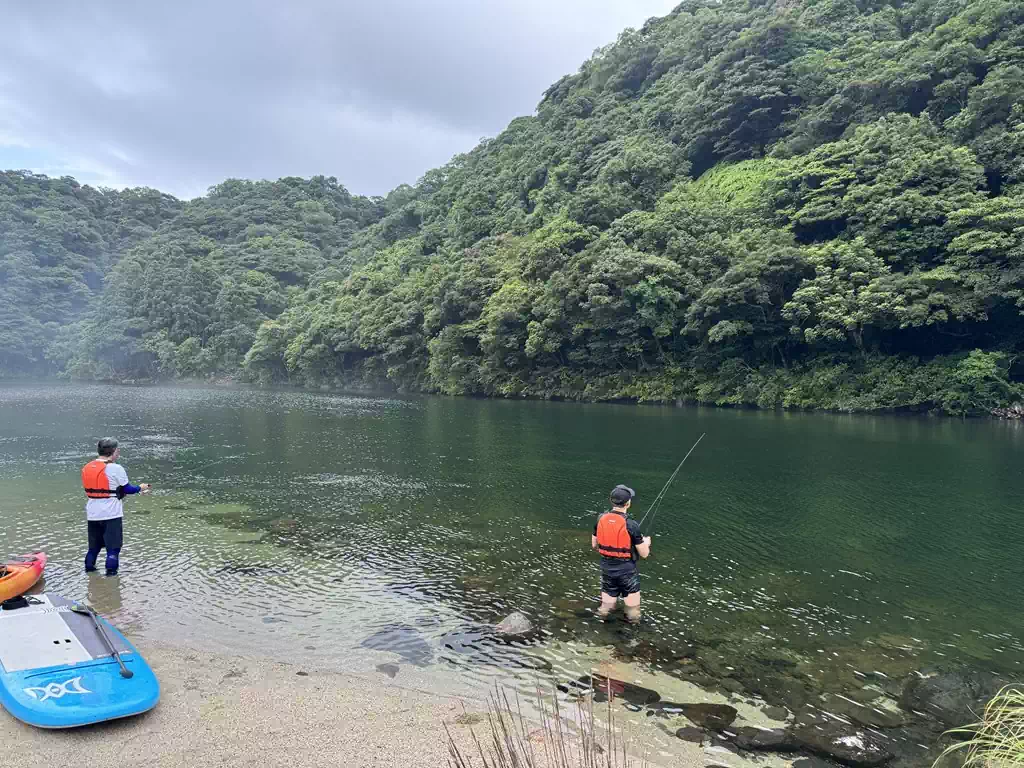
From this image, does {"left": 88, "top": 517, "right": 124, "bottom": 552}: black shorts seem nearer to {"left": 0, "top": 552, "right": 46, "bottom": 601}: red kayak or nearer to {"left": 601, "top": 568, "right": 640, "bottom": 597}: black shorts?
{"left": 0, "top": 552, "right": 46, "bottom": 601}: red kayak

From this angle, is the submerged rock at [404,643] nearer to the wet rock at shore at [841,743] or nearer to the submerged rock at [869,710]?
the wet rock at shore at [841,743]

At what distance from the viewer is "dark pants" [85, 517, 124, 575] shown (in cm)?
929

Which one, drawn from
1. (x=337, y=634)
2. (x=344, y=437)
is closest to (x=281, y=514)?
(x=337, y=634)

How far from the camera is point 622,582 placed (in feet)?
26.9

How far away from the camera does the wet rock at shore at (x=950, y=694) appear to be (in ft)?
20.4

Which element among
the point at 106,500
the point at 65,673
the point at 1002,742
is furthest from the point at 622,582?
the point at 106,500

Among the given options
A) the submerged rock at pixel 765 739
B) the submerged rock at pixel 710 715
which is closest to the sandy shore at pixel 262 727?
the submerged rock at pixel 710 715

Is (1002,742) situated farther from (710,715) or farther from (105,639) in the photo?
(105,639)

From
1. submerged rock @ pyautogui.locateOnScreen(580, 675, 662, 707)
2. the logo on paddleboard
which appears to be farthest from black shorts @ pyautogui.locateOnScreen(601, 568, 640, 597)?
the logo on paddleboard

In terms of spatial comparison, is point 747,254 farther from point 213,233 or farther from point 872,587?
point 213,233

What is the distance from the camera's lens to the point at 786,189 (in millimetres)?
44281

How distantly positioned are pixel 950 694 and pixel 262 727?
6.85m

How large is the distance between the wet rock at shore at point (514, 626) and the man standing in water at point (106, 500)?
5.58 m

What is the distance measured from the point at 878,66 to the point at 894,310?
79.2ft
